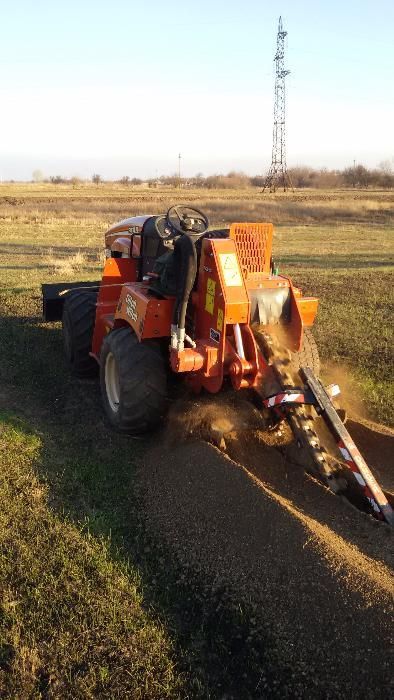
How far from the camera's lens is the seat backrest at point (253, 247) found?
486 centimetres

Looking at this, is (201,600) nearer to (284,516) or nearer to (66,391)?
(284,516)

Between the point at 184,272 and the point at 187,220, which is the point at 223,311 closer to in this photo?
the point at 184,272

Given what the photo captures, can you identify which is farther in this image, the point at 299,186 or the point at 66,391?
the point at 299,186

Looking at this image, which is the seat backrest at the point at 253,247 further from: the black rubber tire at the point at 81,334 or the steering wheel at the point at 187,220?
the black rubber tire at the point at 81,334

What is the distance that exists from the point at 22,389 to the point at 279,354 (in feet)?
10.8

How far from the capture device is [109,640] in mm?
3033

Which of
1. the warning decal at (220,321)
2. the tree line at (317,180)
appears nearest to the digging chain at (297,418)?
the warning decal at (220,321)

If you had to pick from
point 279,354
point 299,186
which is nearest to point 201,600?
point 279,354

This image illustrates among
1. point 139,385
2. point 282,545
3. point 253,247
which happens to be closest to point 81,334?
point 139,385

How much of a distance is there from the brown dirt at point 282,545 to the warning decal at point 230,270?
3.30 feet

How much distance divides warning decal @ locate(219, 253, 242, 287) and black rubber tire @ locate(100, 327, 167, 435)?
937 mm

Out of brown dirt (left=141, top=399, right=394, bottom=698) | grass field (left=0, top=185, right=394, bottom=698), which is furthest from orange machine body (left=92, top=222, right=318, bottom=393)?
grass field (left=0, top=185, right=394, bottom=698)

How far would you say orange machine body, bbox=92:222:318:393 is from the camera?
453cm

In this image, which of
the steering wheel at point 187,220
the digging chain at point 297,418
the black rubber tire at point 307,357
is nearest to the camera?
the digging chain at point 297,418
